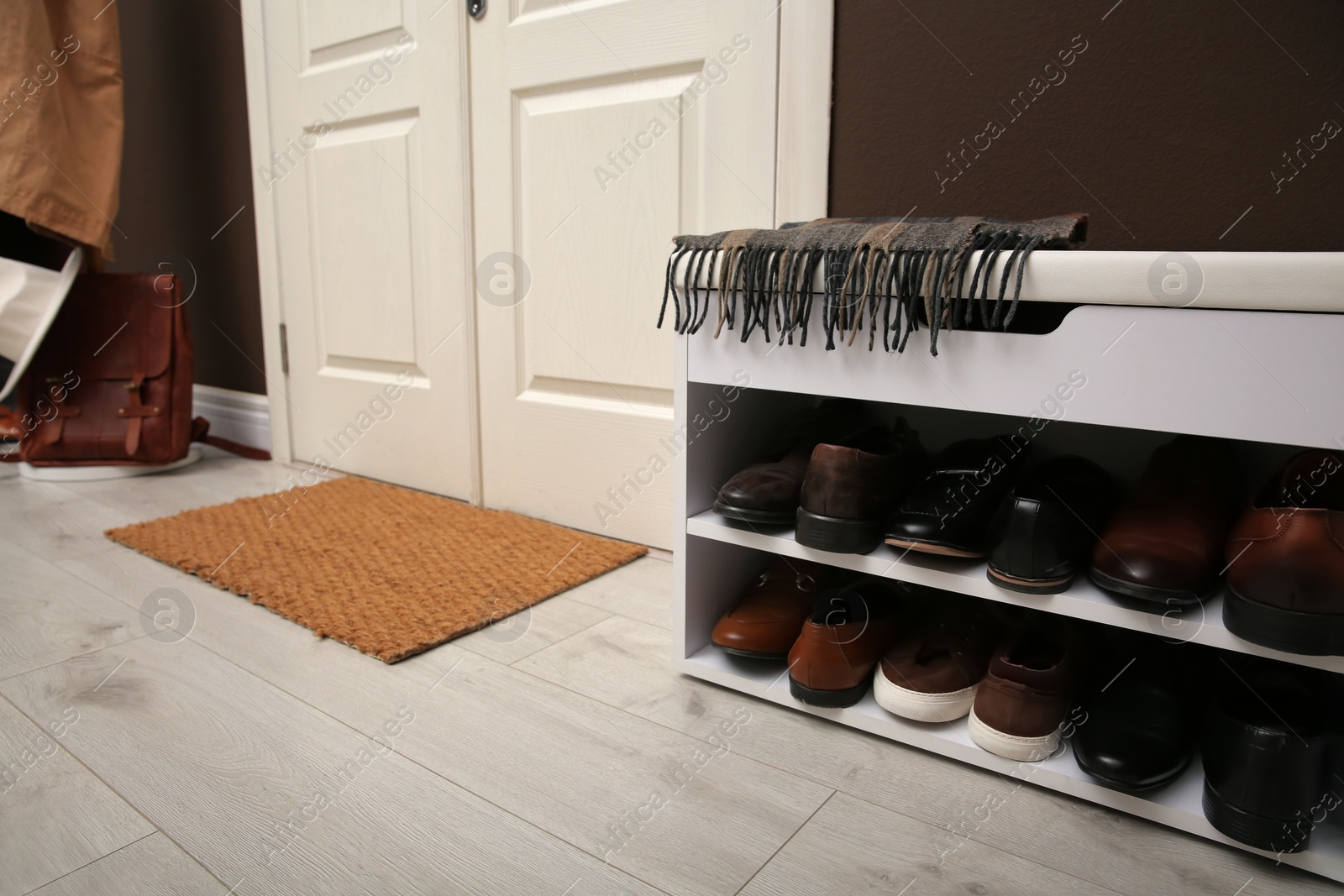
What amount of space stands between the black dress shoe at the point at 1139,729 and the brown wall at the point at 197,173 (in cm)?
194

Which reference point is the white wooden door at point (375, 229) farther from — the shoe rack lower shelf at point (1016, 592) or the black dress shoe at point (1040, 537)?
the black dress shoe at point (1040, 537)

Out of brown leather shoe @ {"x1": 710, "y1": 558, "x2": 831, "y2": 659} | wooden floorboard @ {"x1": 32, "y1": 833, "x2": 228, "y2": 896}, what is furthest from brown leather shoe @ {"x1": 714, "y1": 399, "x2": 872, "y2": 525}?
wooden floorboard @ {"x1": 32, "y1": 833, "x2": 228, "y2": 896}

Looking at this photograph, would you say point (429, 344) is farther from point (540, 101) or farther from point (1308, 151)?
point (1308, 151)

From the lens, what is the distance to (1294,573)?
21.9 inches

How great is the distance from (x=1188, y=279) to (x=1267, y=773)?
0.35 m

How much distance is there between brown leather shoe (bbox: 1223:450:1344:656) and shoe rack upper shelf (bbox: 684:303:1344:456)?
6 centimetres

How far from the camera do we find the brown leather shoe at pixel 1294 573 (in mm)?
547

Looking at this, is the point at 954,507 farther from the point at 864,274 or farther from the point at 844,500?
the point at 864,274

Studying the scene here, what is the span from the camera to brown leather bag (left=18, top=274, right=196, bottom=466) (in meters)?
1.69

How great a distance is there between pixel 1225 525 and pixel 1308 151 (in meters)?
0.40

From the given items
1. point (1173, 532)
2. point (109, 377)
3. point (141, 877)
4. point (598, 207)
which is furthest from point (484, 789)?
point (109, 377)

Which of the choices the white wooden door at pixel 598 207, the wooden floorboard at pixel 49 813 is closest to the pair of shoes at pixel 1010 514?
the white wooden door at pixel 598 207

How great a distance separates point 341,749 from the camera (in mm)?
752

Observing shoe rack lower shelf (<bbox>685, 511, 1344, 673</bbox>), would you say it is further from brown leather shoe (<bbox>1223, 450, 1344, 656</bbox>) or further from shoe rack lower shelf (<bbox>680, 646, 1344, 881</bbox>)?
shoe rack lower shelf (<bbox>680, 646, 1344, 881</bbox>)
